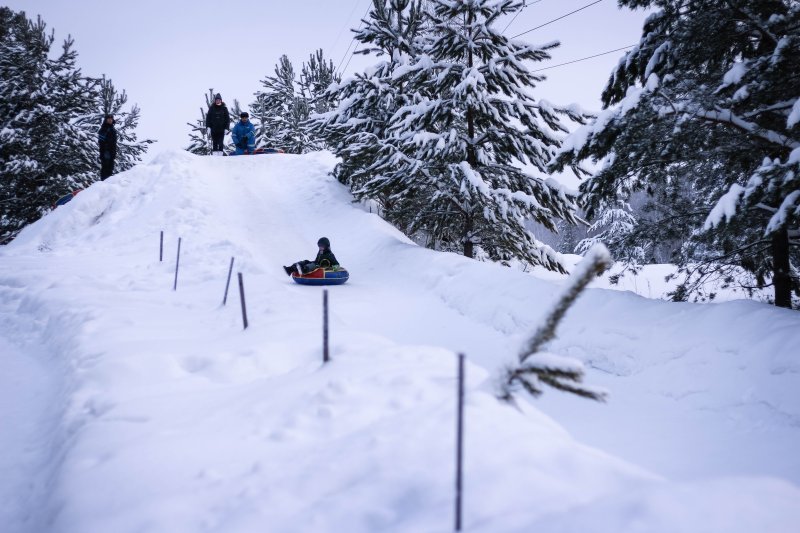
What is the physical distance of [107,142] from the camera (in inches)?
634

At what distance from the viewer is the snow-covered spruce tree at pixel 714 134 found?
4.50 meters

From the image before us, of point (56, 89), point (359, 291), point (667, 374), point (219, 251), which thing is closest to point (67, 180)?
point (56, 89)

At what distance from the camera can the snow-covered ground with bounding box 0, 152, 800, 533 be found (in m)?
2.07

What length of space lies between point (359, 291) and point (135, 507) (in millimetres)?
7064

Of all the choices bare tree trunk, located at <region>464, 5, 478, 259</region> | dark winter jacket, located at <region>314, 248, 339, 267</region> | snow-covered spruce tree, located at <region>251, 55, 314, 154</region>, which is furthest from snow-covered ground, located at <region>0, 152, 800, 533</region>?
snow-covered spruce tree, located at <region>251, 55, 314, 154</region>

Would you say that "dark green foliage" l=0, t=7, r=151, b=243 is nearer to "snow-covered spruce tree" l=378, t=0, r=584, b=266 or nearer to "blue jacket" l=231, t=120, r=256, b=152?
"blue jacket" l=231, t=120, r=256, b=152

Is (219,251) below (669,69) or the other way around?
below

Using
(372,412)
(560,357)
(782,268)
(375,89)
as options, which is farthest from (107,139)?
(782,268)

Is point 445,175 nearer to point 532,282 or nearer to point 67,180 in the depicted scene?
point 532,282

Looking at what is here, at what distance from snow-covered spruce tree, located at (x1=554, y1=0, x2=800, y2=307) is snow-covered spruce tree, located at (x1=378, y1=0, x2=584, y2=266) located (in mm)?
2869

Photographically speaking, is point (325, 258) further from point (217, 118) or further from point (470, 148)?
point (217, 118)

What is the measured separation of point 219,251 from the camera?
10.5 m

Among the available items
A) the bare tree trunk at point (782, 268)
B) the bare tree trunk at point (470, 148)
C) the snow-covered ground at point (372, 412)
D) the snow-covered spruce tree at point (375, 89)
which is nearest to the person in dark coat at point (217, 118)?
the snow-covered spruce tree at point (375, 89)

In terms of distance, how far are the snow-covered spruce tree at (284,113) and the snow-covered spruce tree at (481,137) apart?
18478 mm
